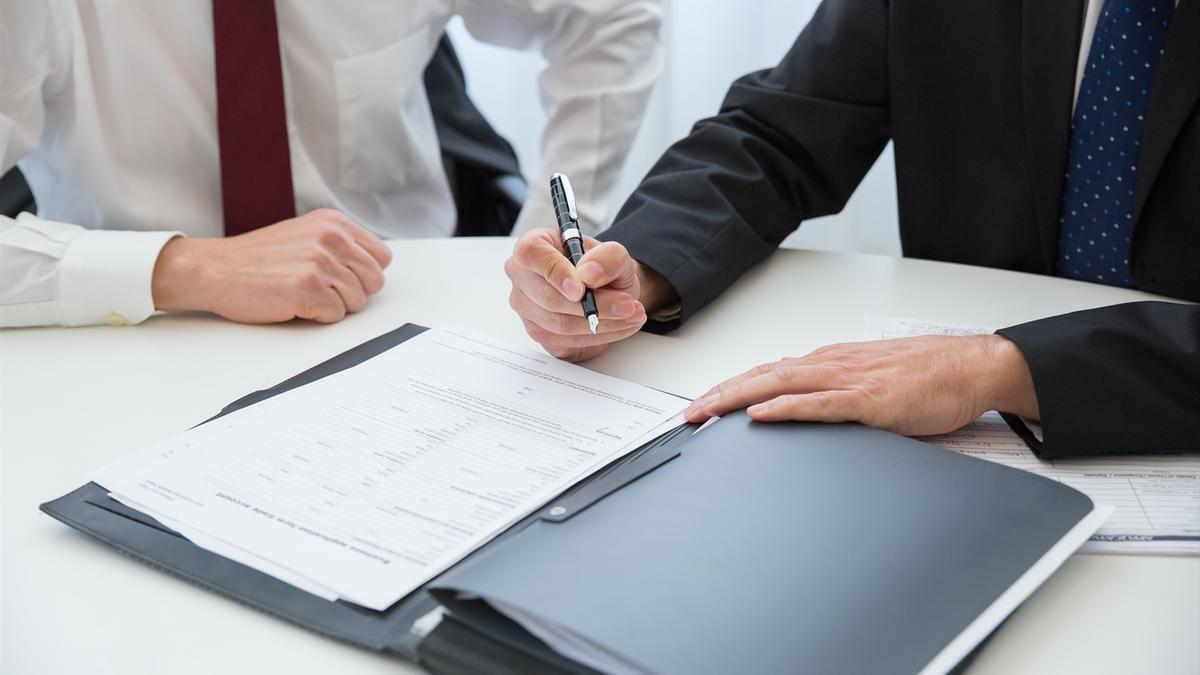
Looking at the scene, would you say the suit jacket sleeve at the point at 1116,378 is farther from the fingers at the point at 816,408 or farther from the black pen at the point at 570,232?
the black pen at the point at 570,232

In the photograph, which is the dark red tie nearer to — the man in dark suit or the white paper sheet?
the man in dark suit

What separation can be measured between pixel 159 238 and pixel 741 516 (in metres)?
0.78

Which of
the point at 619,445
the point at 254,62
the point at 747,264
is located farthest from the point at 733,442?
the point at 254,62

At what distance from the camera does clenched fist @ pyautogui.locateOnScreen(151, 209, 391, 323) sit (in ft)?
3.59

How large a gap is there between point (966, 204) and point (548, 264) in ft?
1.98

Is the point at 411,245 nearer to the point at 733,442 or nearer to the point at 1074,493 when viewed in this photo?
the point at 733,442

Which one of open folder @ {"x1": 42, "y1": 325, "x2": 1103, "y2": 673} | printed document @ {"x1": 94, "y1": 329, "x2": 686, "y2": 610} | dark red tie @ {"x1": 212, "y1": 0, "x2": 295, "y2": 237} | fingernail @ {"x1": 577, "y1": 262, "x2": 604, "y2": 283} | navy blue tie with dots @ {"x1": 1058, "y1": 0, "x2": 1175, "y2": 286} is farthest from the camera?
dark red tie @ {"x1": 212, "y1": 0, "x2": 295, "y2": 237}

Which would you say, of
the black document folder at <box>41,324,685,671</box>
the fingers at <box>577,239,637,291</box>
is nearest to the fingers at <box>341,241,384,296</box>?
the fingers at <box>577,239,637,291</box>

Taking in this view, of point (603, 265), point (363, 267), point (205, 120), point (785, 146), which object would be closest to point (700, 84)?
point (785, 146)

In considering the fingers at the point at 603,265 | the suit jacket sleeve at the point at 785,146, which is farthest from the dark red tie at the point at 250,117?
the fingers at the point at 603,265

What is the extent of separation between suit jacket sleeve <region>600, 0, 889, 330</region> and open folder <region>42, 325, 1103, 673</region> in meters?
0.45

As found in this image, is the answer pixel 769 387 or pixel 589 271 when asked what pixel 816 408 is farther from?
pixel 589 271

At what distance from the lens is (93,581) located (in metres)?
0.70

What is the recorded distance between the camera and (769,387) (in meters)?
0.82
